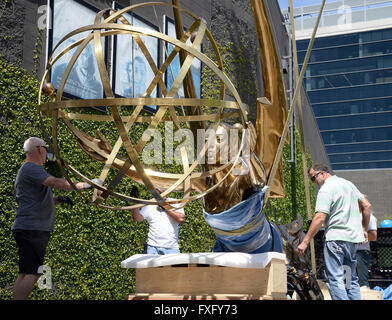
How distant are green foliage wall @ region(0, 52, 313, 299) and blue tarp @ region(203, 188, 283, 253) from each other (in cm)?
194

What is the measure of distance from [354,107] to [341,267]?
5183 centimetres

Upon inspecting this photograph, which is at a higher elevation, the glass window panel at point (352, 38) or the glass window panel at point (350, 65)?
the glass window panel at point (352, 38)

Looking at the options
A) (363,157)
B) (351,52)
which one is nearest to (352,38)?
(351,52)

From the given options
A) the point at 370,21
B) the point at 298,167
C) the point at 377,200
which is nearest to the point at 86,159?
the point at 298,167

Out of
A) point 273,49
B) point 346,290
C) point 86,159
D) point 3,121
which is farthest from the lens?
point 86,159

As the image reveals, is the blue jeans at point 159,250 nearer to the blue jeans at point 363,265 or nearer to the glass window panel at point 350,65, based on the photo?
the blue jeans at point 363,265

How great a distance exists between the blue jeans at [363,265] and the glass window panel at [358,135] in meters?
47.4

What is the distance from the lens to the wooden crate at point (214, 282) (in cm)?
271

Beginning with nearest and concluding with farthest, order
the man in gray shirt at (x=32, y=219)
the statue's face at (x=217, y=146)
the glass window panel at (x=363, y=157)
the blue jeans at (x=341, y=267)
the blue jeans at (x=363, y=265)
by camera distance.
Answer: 1. the statue's face at (x=217, y=146)
2. the man in gray shirt at (x=32, y=219)
3. the blue jeans at (x=341, y=267)
4. the blue jeans at (x=363, y=265)
5. the glass window panel at (x=363, y=157)

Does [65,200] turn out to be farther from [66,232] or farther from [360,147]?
[360,147]

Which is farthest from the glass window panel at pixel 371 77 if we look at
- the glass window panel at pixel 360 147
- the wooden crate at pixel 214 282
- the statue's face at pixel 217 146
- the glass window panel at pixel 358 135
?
the wooden crate at pixel 214 282

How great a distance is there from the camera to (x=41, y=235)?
3.67 metres
